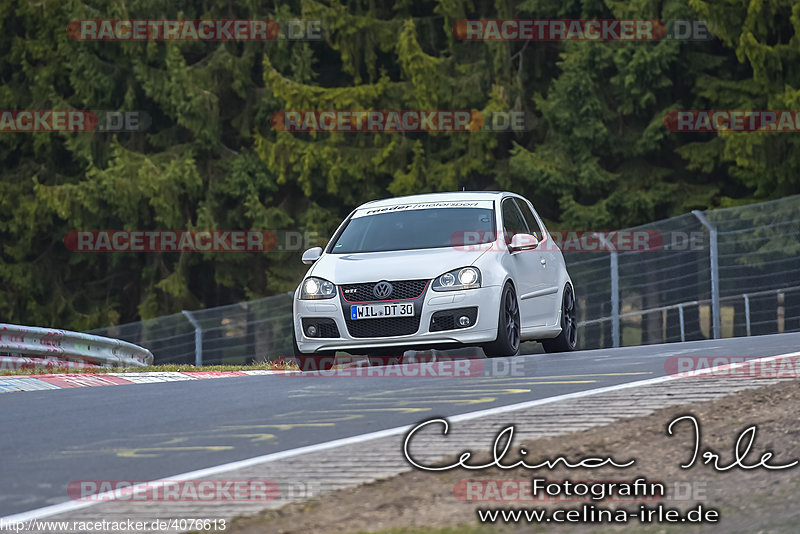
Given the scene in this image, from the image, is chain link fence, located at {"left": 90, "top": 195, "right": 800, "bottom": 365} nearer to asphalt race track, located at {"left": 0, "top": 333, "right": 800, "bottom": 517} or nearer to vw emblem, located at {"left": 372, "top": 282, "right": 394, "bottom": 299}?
asphalt race track, located at {"left": 0, "top": 333, "right": 800, "bottom": 517}

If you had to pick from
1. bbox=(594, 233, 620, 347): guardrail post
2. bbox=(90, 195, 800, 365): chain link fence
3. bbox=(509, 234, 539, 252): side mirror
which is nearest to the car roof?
bbox=(509, 234, 539, 252): side mirror

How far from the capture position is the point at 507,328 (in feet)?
41.7

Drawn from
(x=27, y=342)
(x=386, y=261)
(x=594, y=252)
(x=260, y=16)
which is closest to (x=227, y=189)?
(x=260, y=16)

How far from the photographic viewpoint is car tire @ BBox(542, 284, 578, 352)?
14.7m

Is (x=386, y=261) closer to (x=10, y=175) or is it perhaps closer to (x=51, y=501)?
(x=51, y=501)

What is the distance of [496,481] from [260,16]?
30.0 meters

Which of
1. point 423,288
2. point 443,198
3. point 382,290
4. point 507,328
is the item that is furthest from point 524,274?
point 382,290

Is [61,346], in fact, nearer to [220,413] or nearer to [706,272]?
[220,413]

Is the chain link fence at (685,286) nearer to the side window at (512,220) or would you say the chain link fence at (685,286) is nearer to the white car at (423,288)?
the side window at (512,220)

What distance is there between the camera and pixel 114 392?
10.6 meters

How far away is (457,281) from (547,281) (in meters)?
1.98

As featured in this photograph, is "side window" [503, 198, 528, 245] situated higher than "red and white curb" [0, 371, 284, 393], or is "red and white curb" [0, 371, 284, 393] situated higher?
"side window" [503, 198, 528, 245]

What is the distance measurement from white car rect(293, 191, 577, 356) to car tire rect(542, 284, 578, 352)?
96 cm

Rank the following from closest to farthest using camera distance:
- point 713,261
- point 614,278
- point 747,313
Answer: point 713,261, point 614,278, point 747,313
